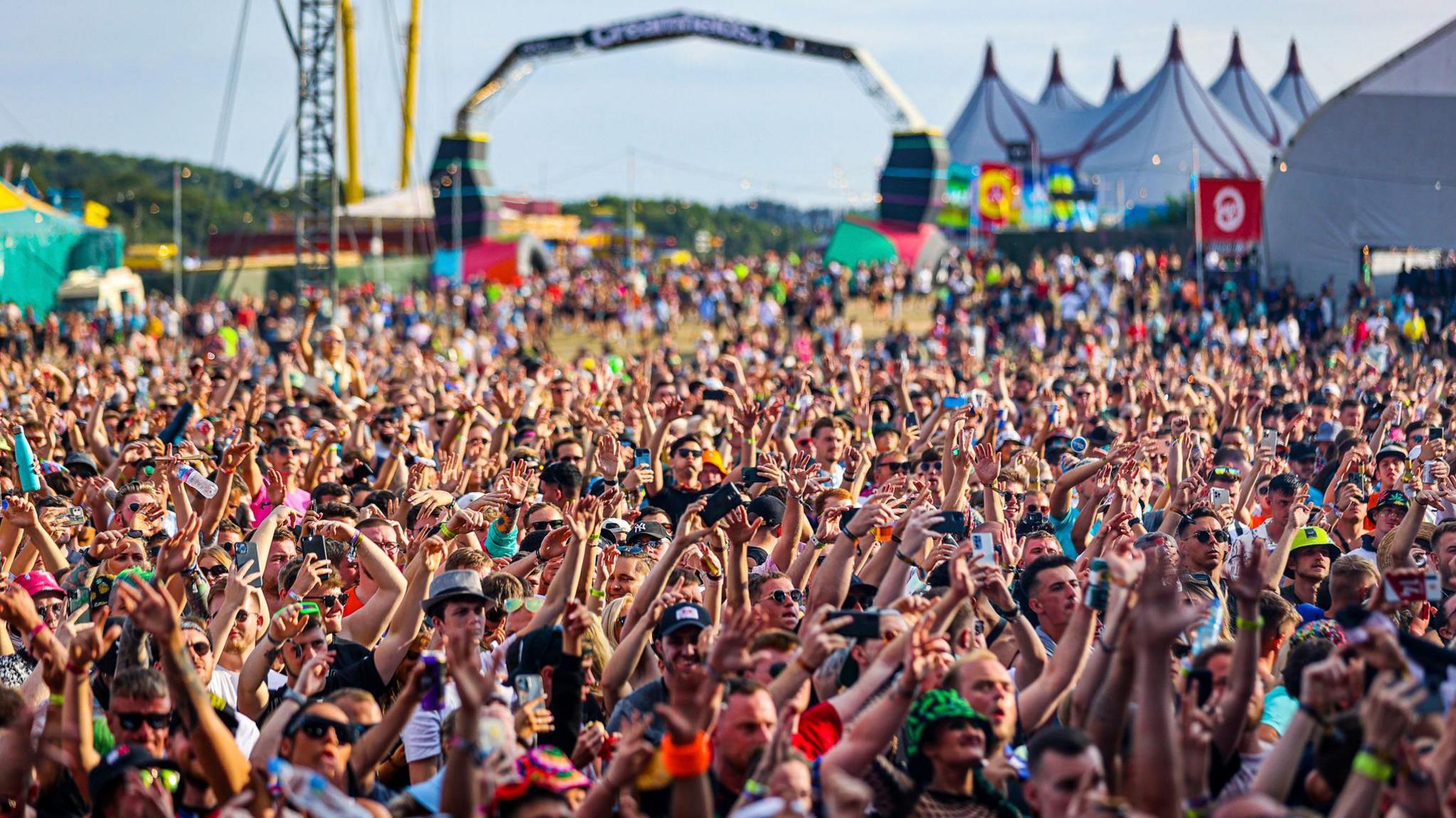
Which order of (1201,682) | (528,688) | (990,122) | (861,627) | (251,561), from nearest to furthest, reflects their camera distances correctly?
(1201,682) → (528,688) → (861,627) → (251,561) → (990,122)

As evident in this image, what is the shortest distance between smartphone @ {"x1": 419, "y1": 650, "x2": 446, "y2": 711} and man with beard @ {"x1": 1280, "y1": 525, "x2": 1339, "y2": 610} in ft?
12.2

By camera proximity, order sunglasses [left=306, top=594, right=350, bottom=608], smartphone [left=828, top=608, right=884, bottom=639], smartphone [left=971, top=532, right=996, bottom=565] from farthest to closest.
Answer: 1. sunglasses [left=306, top=594, right=350, bottom=608]
2. smartphone [left=971, top=532, right=996, bottom=565]
3. smartphone [left=828, top=608, right=884, bottom=639]

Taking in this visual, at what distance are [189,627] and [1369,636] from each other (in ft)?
12.2

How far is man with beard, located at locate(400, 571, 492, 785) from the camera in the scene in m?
5.42

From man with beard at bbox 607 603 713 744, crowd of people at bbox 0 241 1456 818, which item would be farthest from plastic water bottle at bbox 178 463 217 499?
man with beard at bbox 607 603 713 744

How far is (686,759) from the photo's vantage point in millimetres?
4043

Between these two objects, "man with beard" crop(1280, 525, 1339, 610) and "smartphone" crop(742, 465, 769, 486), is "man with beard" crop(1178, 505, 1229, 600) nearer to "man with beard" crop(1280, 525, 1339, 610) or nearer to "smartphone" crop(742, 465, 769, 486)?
"man with beard" crop(1280, 525, 1339, 610)

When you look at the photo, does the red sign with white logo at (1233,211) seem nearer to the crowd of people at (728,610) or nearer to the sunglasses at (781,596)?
the crowd of people at (728,610)

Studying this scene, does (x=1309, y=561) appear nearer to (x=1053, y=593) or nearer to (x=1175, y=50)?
(x=1053, y=593)

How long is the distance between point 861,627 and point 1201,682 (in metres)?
1.01

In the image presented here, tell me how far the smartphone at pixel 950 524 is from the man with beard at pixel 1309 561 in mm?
1847

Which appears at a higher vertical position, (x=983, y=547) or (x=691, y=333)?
(x=983, y=547)

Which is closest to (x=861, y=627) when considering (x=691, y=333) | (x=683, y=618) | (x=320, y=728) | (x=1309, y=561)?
(x=683, y=618)

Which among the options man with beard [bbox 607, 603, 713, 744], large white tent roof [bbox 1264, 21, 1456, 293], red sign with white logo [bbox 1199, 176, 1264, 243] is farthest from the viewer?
red sign with white logo [bbox 1199, 176, 1264, 243]
